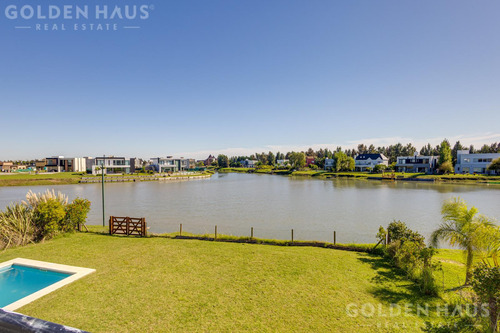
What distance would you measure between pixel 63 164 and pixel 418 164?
5855 inches

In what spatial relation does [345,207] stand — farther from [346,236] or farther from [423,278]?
[423,278]

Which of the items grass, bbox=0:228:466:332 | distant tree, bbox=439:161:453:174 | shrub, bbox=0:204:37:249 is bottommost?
grass, bbox=0:228:466:332

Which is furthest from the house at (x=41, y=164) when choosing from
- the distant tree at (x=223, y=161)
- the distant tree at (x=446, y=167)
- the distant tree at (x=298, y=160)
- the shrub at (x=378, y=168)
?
the distant tree at (x=446, y=167)

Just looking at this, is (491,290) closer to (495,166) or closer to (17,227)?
(17,227)

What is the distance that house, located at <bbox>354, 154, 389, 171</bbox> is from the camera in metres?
101

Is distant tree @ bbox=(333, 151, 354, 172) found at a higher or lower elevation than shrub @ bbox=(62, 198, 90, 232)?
higher

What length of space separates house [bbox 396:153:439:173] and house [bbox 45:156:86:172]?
13906 cm

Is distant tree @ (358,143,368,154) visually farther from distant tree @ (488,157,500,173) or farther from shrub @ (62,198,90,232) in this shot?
shrub @ (62,198,90,232)

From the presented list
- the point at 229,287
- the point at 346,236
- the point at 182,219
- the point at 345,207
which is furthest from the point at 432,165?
the point at 229,287

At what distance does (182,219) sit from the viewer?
83.5 feet

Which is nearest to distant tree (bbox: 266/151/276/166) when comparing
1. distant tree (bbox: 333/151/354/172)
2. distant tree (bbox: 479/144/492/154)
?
distant tree (bbox: 333/151/354/172)

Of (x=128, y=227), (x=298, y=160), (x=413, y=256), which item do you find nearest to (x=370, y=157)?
(x=298, y=160)

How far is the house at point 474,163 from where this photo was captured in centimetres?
7744

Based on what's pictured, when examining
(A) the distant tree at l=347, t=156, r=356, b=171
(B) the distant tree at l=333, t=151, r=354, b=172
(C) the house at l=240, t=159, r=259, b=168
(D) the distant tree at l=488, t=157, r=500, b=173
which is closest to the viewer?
(D) the distant tree at l=488, t=157, r=500, b=173
